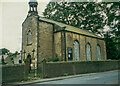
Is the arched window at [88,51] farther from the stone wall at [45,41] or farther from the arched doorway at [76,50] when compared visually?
the stone wall at [45,41]

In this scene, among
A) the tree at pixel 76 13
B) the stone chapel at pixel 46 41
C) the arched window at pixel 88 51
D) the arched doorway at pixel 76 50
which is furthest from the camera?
the tree at pixel 76 13

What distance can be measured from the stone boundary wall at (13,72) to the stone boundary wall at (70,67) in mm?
2358

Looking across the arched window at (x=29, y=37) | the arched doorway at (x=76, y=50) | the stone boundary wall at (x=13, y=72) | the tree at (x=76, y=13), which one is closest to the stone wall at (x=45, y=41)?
the arched window at (x=29, y=37)

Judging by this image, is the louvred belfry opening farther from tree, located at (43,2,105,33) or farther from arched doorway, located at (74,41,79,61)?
tree, located at (43,2,105,33)

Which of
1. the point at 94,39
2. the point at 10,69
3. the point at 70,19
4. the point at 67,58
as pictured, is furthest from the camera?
the point at 70,19

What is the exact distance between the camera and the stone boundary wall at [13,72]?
1181 centimetres

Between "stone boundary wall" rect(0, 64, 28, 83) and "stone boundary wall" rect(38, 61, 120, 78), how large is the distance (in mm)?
2358

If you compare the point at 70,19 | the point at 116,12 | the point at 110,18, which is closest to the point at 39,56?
the point at 110,18

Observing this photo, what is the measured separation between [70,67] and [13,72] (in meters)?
8.14

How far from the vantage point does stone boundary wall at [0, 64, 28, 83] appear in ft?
38.7

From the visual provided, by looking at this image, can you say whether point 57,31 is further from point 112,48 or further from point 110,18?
point 112,48

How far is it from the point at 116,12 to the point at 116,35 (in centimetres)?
364

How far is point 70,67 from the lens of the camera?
58.4 feet

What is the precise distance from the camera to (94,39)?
30.5 meters
